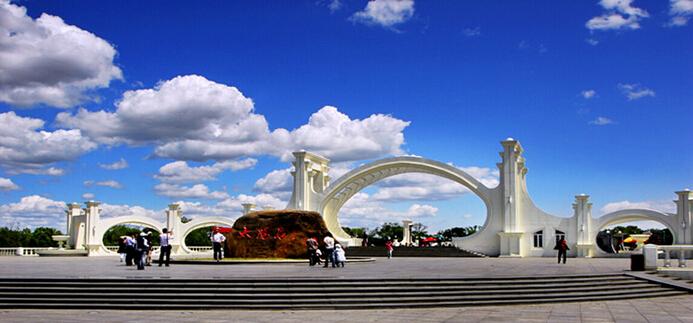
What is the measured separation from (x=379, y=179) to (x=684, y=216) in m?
23.1

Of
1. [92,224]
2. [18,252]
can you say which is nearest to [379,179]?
[92,224]

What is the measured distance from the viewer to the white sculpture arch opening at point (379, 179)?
50.4m

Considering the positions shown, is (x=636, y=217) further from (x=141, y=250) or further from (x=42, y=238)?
(x=42, y=238)

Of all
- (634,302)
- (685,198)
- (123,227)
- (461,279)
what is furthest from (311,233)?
(123,227)

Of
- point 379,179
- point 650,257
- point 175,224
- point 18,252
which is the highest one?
point 379,179

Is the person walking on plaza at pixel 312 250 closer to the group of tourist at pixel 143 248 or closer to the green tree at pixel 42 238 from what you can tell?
the group of tourist at pixel 143 248

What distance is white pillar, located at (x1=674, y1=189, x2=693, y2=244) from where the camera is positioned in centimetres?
4262

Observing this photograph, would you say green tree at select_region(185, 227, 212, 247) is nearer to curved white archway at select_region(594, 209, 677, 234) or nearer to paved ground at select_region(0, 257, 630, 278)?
curved white archway at select_region(594, 209, 677, 234)

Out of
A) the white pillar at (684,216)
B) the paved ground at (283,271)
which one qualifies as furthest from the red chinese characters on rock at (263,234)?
the white pillar at (684,216)

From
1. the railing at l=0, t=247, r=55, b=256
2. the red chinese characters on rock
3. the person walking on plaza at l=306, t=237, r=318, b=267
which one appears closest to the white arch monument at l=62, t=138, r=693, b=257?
the railing at l=0, t=247, r=55, b=256

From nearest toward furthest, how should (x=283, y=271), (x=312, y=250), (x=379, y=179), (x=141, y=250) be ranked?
(x=283, y=271), (x=141, y=250), (x=312, y=250), (x=379, y=179)

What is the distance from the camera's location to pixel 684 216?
4294 cm

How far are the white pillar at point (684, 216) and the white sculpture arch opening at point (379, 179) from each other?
12.1 metres

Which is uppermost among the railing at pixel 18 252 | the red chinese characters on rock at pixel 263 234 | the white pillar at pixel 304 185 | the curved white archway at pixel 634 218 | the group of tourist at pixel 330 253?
the white pillar at pixel 304 185
